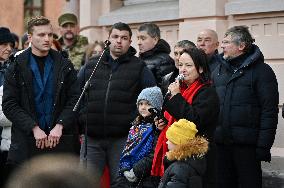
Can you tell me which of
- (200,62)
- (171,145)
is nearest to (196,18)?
(200,62)

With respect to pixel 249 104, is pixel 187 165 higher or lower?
lower

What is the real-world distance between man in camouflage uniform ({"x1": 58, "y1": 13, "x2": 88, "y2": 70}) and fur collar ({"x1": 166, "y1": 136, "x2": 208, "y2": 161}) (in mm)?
4329

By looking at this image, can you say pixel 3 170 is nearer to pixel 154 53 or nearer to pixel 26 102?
pixel 26 102

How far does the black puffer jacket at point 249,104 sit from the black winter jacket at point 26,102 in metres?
1.52

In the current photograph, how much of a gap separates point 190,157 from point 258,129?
5.38 ft

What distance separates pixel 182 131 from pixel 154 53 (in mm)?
2570

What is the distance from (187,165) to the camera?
5.92 meters

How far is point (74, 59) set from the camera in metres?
10.2

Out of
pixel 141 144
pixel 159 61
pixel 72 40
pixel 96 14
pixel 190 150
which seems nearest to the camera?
pixel 190 150

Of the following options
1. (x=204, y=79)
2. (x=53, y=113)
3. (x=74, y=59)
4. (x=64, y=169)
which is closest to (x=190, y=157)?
(x=204, y=79)

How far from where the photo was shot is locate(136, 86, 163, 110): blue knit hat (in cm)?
711

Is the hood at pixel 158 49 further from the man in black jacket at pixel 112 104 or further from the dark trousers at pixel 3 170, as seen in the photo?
the dark trousers at pixel 3 170

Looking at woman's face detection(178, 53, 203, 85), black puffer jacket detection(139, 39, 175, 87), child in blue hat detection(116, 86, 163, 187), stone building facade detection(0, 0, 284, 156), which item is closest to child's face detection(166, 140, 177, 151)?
woman's face detection(178, 53, 203, 85)

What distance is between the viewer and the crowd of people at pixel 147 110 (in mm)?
6215
